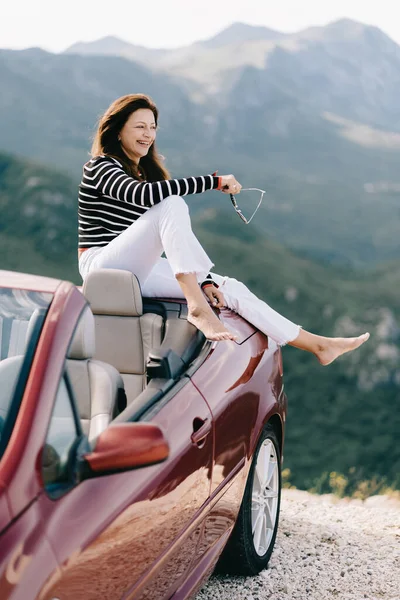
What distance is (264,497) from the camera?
387 centimetres

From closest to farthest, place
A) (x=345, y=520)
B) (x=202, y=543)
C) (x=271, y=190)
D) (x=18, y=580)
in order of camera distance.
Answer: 1. (x=18, y=580)
2. (x=202, y=543)
3. (x=345, y=520)
4. (x=271, y=190)

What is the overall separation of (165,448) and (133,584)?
1.80 ft

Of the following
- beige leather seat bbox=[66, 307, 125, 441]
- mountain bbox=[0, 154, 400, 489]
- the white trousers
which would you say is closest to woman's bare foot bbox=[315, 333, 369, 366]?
the white trousers

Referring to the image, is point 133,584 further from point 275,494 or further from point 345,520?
point 345,520

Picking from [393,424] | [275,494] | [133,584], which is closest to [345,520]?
[275,494]

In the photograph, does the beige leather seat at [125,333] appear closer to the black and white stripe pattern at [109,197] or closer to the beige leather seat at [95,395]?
the beige leather seat at [95,395]

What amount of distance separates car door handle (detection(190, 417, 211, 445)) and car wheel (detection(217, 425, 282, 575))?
29.5 inches

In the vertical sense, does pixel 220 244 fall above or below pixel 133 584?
below

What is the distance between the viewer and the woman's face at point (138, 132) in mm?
4406

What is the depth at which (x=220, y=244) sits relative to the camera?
70688mm

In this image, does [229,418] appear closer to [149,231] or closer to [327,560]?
[149,231]

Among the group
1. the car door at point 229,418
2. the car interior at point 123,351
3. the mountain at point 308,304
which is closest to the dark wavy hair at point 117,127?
the car interior at point 123,351

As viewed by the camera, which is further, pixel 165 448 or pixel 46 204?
pixel 46 204

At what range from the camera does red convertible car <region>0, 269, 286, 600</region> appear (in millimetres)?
1972
